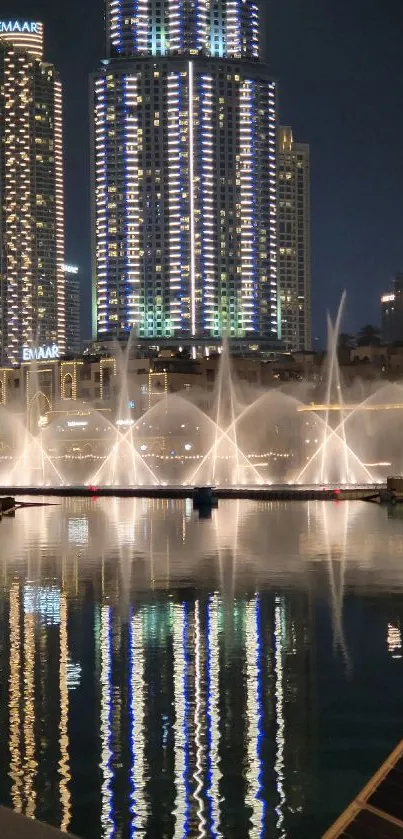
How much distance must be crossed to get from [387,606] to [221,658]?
16.6 feet

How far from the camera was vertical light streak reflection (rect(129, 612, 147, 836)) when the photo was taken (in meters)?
11.0

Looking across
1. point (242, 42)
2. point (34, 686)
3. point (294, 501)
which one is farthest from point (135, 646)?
point (242, 42)

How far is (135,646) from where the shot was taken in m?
18.0

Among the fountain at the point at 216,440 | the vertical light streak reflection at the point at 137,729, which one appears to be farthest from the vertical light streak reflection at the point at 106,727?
the fountain at the point at 216,440

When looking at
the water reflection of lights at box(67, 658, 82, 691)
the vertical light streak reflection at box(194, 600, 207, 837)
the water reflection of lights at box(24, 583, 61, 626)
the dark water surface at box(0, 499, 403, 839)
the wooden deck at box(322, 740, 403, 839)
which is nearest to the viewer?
the wooden deck at box(322, 740, 403, 839)

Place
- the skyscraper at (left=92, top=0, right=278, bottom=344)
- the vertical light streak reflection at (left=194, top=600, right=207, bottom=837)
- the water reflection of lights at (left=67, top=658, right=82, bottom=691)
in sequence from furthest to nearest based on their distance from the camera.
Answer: the skyscraper at (left=92, top=0, right=278, bottom=344) → the water reflection of lights at (left=67, top=658, right=82, bottom=691) → the vertical light streak reflection at (left=194, top=600, right=207, bottom=837)

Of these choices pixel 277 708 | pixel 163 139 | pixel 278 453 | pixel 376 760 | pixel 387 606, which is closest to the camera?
pixel 376 760

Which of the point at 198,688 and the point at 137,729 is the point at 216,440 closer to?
the point at 198,688

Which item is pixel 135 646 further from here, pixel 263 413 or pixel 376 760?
pixel 263 413

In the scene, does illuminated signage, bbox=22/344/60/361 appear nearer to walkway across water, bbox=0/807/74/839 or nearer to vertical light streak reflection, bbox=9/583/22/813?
vertical light streak reflection, bbox=9/583/22/813

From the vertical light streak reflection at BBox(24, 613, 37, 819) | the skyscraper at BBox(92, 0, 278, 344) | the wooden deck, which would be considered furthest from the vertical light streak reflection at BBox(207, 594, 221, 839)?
the skyscraper at BBox(92, 0, 278, 344)

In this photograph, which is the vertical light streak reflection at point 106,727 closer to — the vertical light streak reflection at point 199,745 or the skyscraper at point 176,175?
the vertical light streak reflection at point 199,745

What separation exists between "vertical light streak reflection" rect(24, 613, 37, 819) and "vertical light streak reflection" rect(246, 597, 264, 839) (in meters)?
1.92

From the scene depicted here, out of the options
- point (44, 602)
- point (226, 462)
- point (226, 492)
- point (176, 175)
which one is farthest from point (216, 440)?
point (176, 175)
